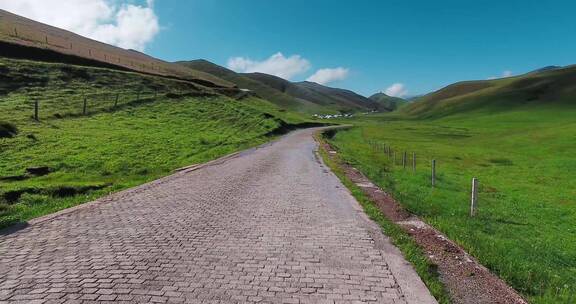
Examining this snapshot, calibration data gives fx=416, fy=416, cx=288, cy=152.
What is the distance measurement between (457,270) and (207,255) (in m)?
4.67

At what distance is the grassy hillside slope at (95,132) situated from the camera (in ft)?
56.9

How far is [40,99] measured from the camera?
40.0 metres

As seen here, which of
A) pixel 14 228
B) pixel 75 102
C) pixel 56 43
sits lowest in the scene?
pixel 14 228

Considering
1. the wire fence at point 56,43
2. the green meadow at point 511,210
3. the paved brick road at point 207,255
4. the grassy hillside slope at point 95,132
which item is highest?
the wire fence at point 56,43

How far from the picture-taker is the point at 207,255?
8.06m

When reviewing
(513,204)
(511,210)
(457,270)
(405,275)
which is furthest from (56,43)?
(457,270)

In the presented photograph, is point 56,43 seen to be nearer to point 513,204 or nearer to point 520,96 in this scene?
point 513,204

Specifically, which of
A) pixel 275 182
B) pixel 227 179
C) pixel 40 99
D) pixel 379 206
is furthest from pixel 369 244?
pixel 40 99

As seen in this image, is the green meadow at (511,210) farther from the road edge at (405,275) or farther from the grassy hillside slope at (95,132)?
the grassy hillside slope at (95,132)

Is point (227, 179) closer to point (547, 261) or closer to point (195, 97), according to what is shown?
point (547, 261)

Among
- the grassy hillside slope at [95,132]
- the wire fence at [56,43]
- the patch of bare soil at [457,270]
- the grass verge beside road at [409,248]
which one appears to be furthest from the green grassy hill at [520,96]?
the patch of bare soil at [457,270]

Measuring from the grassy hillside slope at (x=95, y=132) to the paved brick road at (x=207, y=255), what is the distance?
2.75m

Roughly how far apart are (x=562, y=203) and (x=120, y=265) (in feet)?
63.4

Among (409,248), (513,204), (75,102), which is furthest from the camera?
(75,102)
